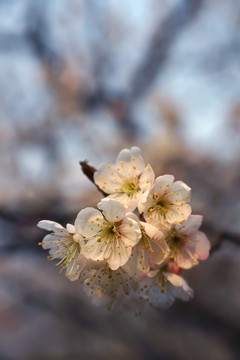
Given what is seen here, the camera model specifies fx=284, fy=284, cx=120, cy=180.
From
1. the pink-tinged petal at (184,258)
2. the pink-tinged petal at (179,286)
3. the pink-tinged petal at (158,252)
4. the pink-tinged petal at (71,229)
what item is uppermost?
the pink-tinged petal at (71,229)

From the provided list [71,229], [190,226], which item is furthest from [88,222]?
[190,226]

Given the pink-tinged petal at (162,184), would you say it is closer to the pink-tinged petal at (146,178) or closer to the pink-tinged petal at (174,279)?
the pink-tinged petal at (146,178)

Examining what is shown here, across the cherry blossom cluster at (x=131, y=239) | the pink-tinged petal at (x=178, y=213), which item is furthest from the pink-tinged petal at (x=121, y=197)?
the pink-tinged petal at (x=178, y=213)

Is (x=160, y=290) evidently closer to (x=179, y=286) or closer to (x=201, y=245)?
(x=179, y=286)

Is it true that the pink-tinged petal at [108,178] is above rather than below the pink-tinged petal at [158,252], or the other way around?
above

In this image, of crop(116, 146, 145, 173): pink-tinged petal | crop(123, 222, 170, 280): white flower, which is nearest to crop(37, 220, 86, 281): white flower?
crop(123, 222, 170, 280): white flower

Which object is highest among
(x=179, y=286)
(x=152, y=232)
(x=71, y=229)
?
(x=71, y=229)
